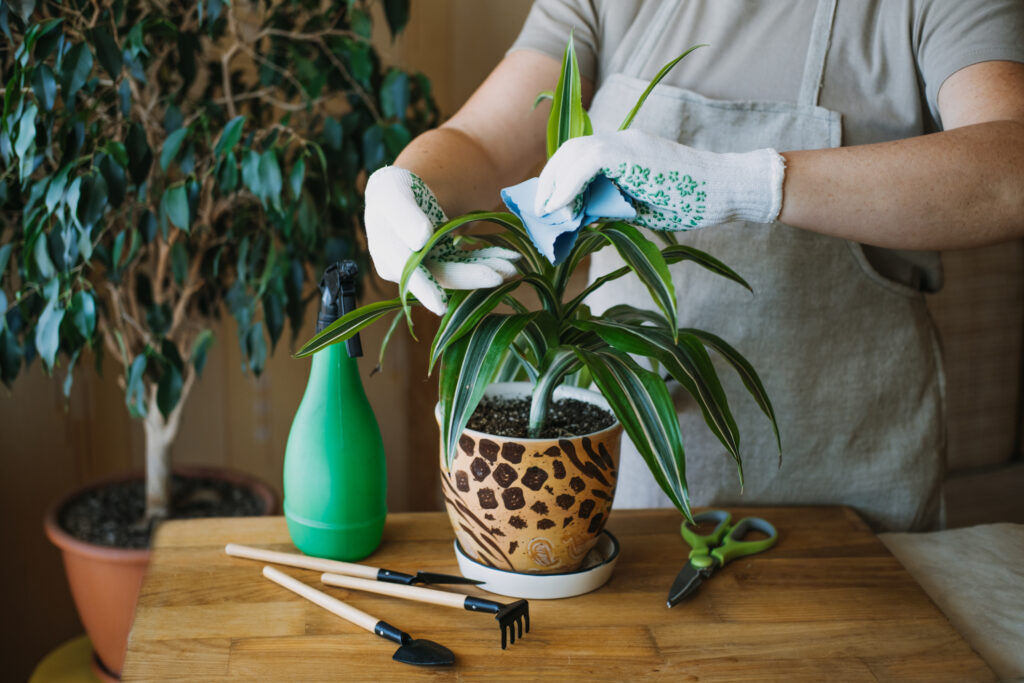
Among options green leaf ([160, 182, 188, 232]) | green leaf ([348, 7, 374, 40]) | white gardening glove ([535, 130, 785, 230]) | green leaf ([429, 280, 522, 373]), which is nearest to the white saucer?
green leaf ([429, 280, 522, 373])

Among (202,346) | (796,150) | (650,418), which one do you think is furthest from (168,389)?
(796,150)

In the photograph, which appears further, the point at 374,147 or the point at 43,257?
the point at 374,147

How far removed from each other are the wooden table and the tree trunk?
0.73 m

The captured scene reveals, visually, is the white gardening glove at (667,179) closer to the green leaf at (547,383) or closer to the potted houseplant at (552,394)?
the potted houseplant at (552,394)

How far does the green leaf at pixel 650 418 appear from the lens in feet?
2.61

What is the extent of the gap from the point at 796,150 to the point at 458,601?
1.98 feet

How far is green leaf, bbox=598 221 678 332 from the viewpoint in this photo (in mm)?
715

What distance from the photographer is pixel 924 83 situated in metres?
1.10

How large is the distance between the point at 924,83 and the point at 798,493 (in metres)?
0.56

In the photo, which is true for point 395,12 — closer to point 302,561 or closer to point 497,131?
point 497,131

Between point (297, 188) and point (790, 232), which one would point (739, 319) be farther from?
point (297, 188)

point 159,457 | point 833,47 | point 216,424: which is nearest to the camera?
point 833,47

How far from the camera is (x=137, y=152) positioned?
50.9 inches

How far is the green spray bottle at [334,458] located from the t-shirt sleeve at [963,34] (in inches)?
28.9
